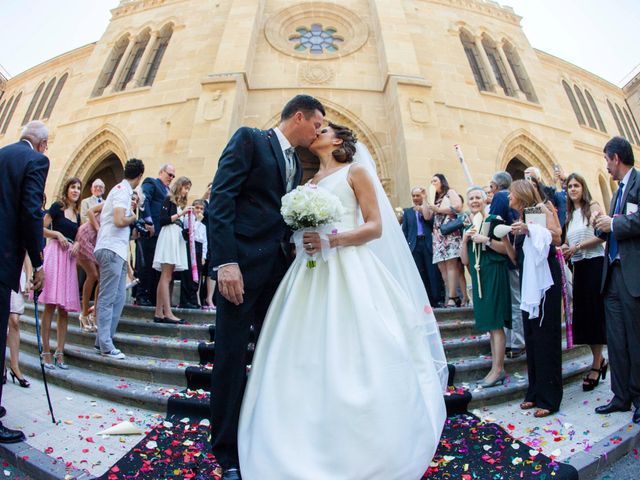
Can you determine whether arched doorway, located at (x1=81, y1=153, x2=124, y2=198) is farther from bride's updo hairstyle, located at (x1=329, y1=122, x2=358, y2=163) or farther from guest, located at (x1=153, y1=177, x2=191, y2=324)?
bride's updo hairstyle, located at (x1=329, y1=122, x2=358, y2=163)

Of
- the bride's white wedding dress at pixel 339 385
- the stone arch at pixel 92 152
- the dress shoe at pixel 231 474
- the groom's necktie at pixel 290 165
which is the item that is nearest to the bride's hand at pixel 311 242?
the bride's white wedding dress at pixel 339 385

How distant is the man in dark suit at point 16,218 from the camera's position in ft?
8.71

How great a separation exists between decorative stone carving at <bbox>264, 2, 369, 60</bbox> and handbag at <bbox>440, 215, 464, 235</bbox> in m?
9.53

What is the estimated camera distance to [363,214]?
8.15 feet

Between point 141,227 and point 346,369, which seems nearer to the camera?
point 346,369

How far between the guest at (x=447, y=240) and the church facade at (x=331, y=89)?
158 inches

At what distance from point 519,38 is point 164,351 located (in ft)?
61.5

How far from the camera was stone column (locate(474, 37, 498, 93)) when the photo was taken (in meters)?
14.3

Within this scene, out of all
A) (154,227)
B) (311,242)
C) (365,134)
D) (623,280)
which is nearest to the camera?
(311,242)

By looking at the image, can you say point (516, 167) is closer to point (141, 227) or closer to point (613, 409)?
point (613, 409)

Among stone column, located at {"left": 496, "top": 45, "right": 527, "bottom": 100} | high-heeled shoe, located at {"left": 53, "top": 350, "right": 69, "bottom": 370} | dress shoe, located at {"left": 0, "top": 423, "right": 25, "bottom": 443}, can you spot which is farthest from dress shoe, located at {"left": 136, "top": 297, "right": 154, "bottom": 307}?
stone column, located at {"left": 496, "top": 45, "right": 527, "bottom": 100}

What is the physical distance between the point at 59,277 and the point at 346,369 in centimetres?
370

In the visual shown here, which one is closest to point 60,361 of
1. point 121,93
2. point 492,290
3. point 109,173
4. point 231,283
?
point 231,283

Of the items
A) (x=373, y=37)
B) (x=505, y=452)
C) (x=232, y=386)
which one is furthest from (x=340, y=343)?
(x=373, y=37)
